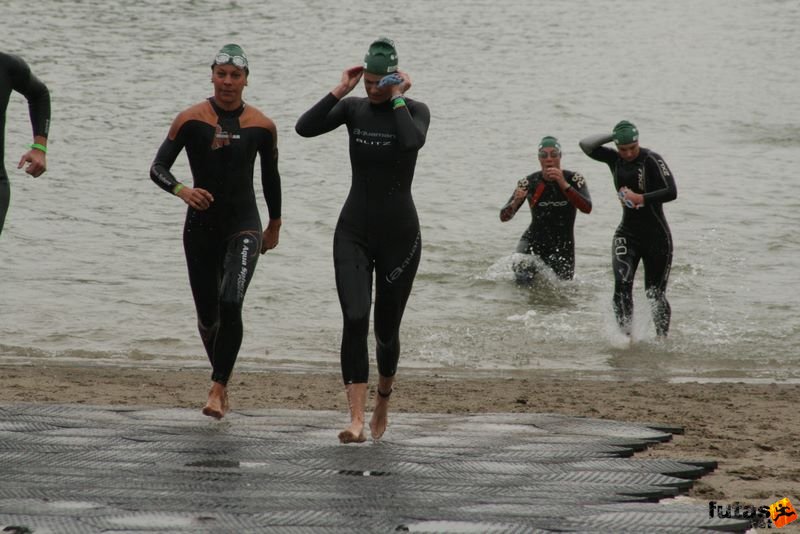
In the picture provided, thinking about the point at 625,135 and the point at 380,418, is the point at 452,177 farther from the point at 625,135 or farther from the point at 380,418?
the point at 380,418

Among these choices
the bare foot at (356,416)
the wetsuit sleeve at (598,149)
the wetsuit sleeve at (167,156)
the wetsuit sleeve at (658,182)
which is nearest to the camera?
the bare foot at (356,416)

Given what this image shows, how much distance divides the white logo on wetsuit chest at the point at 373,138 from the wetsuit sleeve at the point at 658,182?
5.12m

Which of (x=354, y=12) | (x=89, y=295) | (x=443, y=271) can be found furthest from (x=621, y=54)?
(x=89, y=295)

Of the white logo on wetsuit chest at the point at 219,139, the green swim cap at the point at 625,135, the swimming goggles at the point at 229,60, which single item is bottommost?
the green swim cap at the point at 625,135

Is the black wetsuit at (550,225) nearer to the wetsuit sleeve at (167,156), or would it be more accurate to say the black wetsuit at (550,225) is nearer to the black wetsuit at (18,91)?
the wetsuit sleeve at (167,156)

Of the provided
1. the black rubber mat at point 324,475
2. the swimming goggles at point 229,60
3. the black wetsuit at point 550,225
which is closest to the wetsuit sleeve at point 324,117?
the swimming goggles at point 229,60

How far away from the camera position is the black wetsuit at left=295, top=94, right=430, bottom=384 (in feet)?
23.2

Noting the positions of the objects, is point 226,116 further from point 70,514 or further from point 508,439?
point 70,514

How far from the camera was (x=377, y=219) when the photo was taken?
714 centimetres

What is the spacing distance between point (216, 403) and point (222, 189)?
122 cm

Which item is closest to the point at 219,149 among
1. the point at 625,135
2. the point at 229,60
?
the point at 229,60

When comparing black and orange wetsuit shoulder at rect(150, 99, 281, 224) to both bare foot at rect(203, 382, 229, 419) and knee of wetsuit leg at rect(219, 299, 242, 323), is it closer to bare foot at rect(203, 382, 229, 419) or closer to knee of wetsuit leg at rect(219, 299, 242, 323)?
knee of wetsuit leg at rect(219, 299, 242, 323)

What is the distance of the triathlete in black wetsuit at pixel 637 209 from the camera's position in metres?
11.8

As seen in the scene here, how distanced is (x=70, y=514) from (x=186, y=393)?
197 inches
